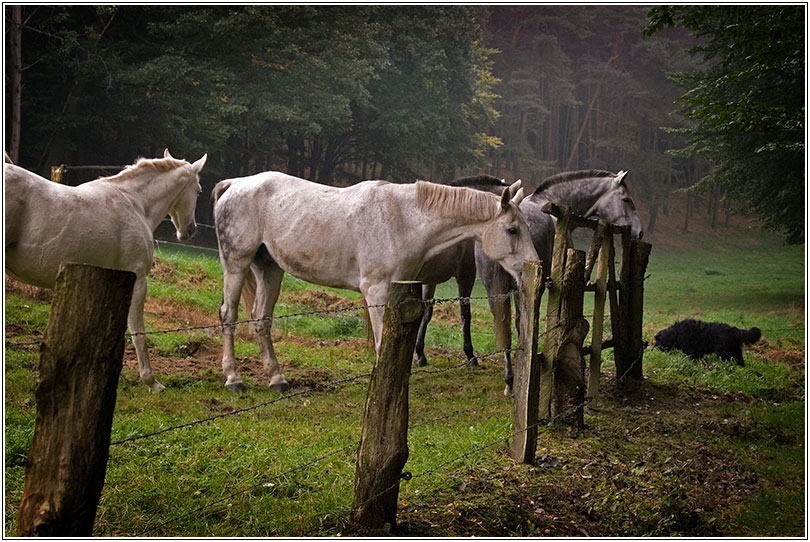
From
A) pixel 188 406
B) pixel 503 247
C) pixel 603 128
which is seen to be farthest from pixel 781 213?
pixel 603 128

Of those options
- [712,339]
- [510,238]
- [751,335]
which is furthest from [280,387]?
Result: [751,335]

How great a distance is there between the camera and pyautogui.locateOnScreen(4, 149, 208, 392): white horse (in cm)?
514

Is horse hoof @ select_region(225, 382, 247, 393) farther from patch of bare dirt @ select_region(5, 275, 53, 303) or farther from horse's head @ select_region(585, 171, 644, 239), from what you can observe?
horse's head @ select_region(585, 171, 644, 239)

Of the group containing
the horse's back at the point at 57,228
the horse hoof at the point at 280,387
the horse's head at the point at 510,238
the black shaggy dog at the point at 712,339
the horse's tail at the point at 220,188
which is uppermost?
the horse's tail at the point at 220,188

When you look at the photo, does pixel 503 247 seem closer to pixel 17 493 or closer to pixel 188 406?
pixel 188 406

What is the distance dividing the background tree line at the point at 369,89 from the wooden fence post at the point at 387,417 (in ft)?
18.2

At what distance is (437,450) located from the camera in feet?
14.8

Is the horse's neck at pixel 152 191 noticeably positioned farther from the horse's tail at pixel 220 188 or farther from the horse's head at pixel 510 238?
the horse's head at pixel 510 238

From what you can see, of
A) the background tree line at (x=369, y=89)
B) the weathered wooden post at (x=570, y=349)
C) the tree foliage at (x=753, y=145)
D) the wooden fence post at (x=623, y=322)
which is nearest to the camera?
the weathered wooden post at (x=570, y=349)

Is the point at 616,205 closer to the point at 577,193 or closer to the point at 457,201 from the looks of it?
the point at 577,193

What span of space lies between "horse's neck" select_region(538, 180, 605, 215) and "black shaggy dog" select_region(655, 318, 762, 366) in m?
2.41

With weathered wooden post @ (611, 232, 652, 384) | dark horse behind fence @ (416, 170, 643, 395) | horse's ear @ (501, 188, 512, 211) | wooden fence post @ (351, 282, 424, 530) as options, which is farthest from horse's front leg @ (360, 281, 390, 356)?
wooden fence post @ (351, 282, 424, 530)

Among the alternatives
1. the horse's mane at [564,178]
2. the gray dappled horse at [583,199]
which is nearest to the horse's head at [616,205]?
the gray dappled horse at [583,199]

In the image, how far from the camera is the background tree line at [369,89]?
736 inches
